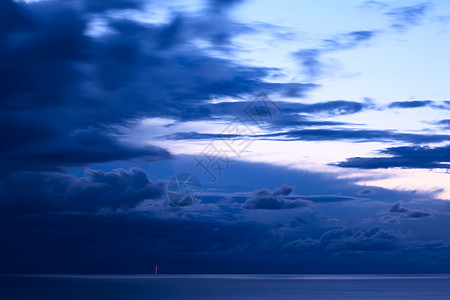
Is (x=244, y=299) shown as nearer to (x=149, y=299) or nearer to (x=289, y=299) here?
(x=289, y=299)

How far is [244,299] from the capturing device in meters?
200

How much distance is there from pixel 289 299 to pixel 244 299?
1701 cm

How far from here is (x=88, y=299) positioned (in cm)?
19312

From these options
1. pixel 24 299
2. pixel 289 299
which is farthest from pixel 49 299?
pixel 289 299

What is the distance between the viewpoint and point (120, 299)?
196375mm

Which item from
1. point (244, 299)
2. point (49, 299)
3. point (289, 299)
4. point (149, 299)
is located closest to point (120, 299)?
point (149, 299)

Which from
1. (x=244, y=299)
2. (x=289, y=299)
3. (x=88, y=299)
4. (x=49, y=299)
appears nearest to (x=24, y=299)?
(x=49, y=299)

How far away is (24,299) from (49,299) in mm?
10953

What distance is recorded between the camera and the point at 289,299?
199 m

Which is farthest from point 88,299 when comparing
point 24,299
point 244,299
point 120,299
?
point 244,299

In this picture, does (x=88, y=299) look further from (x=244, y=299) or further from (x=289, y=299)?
(x=289, y=299)

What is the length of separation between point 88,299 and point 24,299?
25.2 m

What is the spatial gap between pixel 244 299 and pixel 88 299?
2277 inches

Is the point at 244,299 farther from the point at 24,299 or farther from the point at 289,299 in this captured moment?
the point at 24,299
